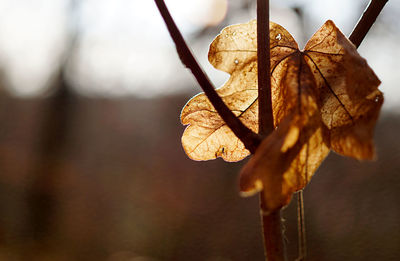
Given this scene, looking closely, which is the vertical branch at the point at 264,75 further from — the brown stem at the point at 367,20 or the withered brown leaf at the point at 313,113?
the brown stem at the point at 367,20

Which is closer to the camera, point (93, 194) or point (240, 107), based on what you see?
point (240, 107)

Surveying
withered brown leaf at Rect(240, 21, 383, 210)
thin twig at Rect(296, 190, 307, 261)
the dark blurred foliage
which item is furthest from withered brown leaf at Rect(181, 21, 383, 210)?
the dark blurred foliage

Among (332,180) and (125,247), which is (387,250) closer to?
(332,180)

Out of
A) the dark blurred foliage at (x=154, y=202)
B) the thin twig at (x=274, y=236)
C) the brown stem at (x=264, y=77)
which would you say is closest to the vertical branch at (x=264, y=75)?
the brown stem at (x=264, y=77)

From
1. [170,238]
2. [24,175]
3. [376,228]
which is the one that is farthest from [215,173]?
[24,175]

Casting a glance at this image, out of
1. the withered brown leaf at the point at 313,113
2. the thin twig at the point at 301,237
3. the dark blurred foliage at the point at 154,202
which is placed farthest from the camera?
the dark blurred foliage at the point at 154,202

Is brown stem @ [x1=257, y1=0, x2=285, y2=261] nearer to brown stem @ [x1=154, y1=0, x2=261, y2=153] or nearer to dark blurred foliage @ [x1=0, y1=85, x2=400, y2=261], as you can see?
brown stem @ [x1=154, y1=0, x2=261, y2=153]
